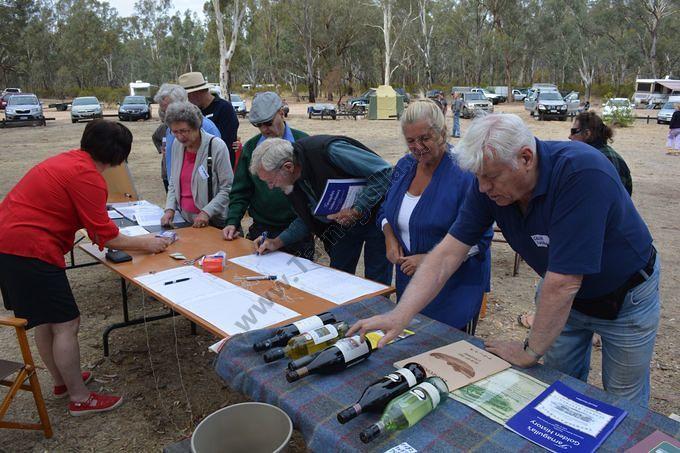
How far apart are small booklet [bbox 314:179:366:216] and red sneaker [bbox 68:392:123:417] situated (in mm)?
1535

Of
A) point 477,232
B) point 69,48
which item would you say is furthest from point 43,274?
point 69,48

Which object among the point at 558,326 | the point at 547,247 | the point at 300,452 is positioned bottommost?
the point at 300,452

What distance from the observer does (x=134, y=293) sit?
181 inches

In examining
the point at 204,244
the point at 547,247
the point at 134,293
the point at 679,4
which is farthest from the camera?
the point at 679,4

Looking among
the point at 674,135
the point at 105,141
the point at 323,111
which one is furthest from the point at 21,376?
the point at 323,111

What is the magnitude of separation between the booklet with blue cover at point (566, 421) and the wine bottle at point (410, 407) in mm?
197

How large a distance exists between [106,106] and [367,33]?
66.5 ft

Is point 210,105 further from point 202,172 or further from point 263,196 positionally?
point 263,196

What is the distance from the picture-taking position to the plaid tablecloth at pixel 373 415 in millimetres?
1304

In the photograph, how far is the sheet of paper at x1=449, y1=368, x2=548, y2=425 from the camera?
4.68 ft

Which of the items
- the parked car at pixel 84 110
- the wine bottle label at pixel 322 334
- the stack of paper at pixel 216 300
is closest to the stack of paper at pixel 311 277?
the stack of paper at pixel 216 300

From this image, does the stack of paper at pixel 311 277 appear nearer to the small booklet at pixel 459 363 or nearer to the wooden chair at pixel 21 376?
the small booklet at pixel 459 363

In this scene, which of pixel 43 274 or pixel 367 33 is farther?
pixel 367 33

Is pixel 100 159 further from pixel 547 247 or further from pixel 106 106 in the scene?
pixel 106 106
